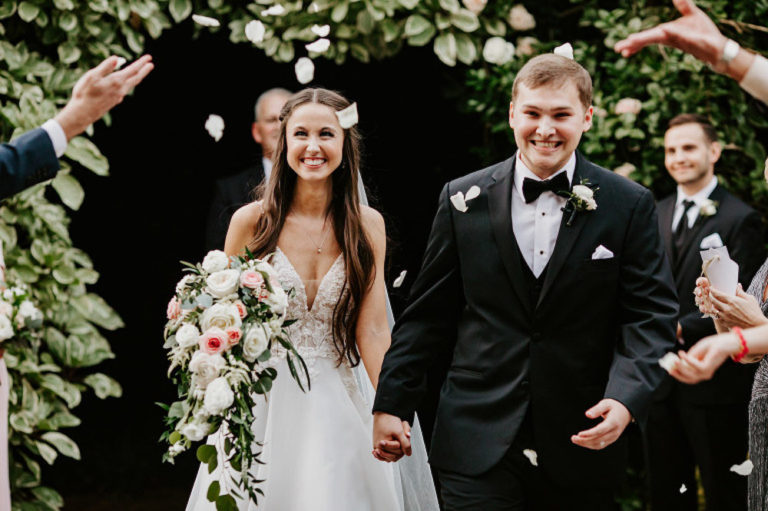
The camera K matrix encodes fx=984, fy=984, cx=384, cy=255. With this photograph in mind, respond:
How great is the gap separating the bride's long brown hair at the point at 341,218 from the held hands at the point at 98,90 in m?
1.23

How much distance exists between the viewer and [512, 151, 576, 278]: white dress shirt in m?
3.22

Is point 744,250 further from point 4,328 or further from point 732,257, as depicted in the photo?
point 4,328

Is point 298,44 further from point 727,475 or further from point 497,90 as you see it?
point 727,475

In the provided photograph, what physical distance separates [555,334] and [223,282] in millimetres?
1148

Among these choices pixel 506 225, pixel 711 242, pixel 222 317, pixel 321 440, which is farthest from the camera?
pixel 711 242

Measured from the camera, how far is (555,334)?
124 inches

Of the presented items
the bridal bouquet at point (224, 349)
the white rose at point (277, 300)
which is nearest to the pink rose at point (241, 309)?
the bridal bouquet at point (224, 349)

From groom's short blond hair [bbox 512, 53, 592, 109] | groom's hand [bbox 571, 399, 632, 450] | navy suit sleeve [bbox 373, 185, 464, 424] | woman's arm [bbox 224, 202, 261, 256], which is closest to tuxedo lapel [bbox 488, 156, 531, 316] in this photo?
navy suit sleeve [bbox 373, 185, 464, 424]

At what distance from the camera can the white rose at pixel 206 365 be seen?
3.29 metres

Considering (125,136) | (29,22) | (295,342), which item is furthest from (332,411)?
(125,136)

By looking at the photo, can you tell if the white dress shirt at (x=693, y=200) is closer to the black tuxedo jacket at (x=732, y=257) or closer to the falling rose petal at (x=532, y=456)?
the black tuxedo jacket at (x=732, y=257)

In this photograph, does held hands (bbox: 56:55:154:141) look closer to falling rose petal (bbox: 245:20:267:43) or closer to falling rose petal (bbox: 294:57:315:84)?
falling rose petal (bbox: 294:57:315:84)

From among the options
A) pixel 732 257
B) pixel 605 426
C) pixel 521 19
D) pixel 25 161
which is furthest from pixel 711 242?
pixel 25 161

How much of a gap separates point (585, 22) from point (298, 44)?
202 cm
